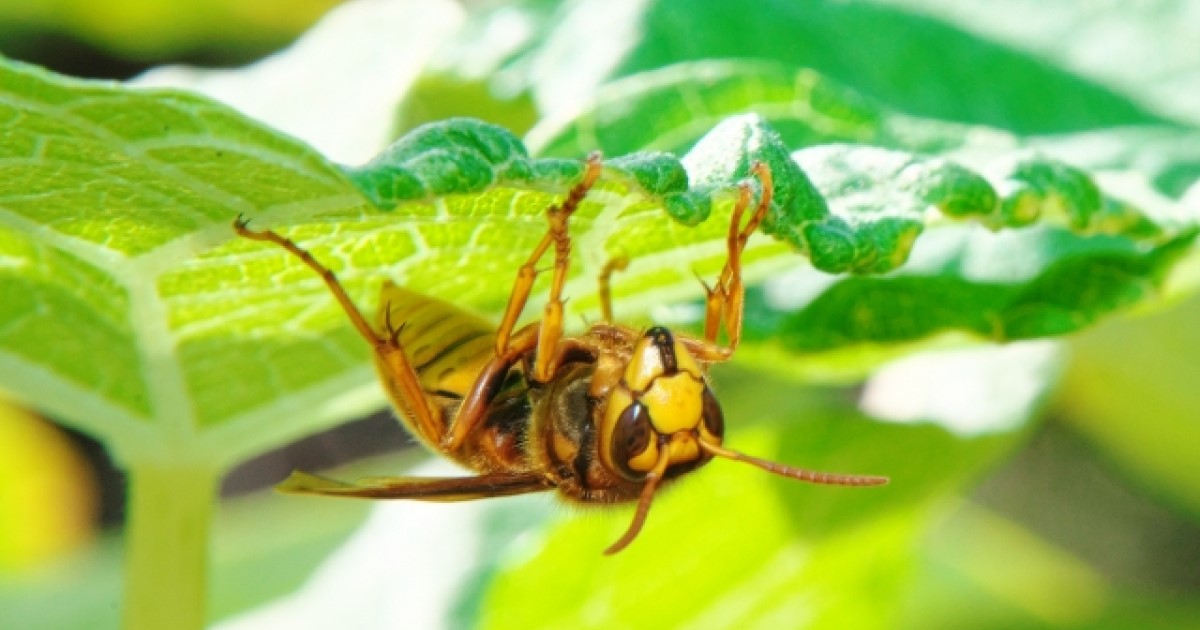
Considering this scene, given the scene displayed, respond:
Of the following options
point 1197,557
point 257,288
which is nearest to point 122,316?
point 257,288

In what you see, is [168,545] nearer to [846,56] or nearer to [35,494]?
[846,56]

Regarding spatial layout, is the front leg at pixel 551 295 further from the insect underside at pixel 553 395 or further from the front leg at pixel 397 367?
the front leg at pixel 397 367

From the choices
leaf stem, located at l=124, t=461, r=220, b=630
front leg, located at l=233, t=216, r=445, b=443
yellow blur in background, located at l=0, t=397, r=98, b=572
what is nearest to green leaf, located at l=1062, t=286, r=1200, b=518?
front leg, located at l=233, t=216, r=445, b=443

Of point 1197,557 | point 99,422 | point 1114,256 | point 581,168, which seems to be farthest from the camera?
point 1197,557

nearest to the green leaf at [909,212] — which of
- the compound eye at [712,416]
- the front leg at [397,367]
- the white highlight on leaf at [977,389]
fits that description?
the compound eye at [712,416]

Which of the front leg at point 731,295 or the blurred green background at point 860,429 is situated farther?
the blurred green background at point 860,429

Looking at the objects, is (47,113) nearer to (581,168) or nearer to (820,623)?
(581,168)

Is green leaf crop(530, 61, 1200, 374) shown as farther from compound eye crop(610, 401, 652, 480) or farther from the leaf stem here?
the leaf stem
